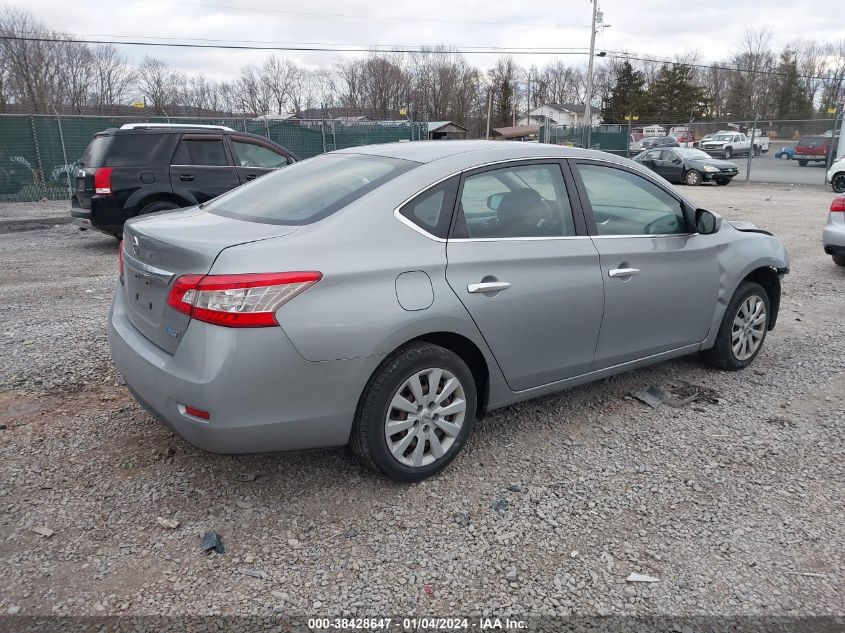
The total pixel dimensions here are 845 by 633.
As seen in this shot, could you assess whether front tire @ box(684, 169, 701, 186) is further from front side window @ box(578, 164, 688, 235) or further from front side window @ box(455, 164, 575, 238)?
front side window @ box(455, 164, 575, 238)

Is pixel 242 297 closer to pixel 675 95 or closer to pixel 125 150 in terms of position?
pixel 125 150

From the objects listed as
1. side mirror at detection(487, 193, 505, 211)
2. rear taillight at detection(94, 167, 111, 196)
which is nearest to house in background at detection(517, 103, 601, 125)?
rear taillight at detection(94, 167, 111, 196)

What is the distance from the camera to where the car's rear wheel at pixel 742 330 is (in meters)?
4.58

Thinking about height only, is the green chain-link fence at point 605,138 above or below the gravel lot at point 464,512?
above

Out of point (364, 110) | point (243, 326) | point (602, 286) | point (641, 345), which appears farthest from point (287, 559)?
point (364, 110)

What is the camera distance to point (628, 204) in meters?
4.05

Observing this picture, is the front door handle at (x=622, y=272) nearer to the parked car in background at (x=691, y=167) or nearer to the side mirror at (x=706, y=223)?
the side mirror at (x=706, y=223)

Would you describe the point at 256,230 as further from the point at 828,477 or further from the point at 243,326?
the point at 828,477

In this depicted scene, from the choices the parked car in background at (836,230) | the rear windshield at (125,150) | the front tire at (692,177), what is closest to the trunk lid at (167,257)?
the rear windshield at (125,150)

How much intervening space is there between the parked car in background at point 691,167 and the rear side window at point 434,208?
2126 cm

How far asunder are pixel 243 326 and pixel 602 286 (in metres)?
2.05

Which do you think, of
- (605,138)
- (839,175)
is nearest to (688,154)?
(839,175)

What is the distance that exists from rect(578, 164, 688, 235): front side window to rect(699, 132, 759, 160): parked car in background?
36.4 m

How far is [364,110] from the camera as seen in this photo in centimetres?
6981
